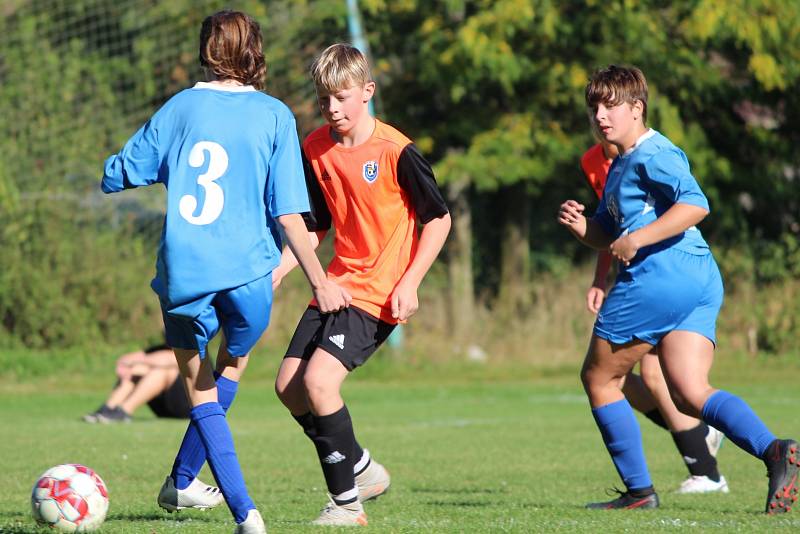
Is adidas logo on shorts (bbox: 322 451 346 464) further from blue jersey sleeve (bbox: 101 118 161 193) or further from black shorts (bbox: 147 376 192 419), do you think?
black shorts (bbox: 147 376 192 419)

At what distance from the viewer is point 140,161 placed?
14.5 ft

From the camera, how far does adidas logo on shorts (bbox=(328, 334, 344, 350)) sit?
503 centimetres

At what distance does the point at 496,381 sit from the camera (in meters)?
15.7

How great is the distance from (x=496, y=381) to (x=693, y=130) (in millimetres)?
5836

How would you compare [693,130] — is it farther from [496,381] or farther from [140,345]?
[140,345]

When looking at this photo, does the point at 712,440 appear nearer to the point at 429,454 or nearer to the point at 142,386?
the point at 429,454

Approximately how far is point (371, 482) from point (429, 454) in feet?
9.18

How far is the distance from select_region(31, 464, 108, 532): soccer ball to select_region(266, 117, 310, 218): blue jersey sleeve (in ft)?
4.52

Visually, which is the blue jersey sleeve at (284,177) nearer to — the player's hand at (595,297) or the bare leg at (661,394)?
the player's hand at (595,297)

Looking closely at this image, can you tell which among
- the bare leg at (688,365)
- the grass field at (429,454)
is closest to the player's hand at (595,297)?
the grass field at (429,454)

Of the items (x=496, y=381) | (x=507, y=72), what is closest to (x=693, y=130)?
(x=507, y=72)

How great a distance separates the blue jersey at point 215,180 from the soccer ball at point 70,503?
1.00 meters

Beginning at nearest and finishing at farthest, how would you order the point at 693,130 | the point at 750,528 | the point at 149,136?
the point at 149,136
the point at 750,528
the point at 693,130

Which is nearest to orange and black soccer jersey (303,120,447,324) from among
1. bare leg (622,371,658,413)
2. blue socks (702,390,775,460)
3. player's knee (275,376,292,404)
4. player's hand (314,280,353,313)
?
player's hand (314,280,353,313)
